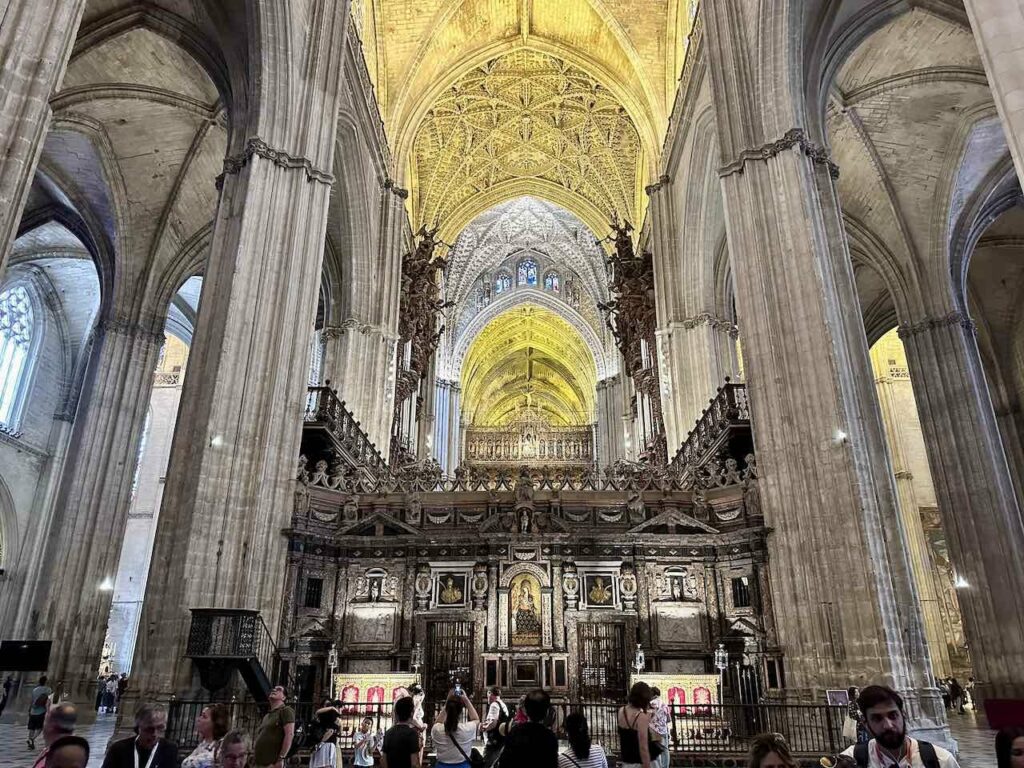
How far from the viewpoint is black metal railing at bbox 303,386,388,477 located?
14.2 meters

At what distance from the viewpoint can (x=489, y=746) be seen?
5082 millimetres

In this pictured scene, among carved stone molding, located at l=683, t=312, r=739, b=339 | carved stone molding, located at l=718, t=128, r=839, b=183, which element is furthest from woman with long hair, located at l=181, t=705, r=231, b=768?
carved stone molding, located at l=683, t=312, r=739, b=339

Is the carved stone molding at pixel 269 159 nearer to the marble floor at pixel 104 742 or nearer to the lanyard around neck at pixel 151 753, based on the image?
the marble floor at pixel 104 742

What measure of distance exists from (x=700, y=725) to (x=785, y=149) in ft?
31.2

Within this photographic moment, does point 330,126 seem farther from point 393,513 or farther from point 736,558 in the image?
point 736,558

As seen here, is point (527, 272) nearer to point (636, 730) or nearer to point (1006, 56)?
point (1006, 56)

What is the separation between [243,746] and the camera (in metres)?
3.13

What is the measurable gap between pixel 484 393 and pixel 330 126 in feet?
120

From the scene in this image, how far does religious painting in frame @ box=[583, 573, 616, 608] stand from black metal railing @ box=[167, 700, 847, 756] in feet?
7.23

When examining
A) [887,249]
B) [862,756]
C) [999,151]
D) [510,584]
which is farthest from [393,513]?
[999,151]

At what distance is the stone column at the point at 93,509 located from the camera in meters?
14.1

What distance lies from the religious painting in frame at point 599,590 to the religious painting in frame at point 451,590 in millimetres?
2169

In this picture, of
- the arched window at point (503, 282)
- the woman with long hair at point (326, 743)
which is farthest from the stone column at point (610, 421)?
the woman with long hair at point (326, 743)

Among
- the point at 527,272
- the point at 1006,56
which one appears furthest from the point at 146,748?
the point at 527,272
